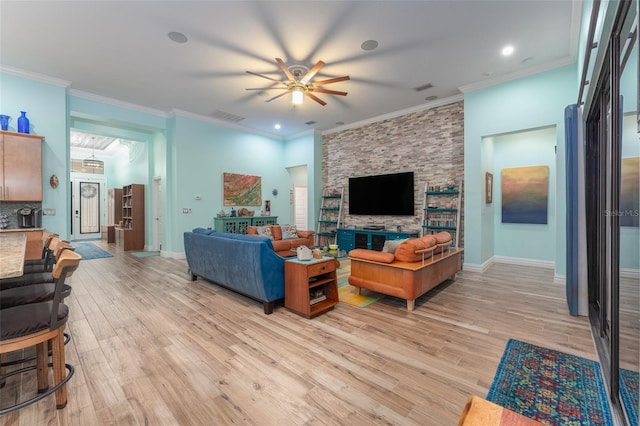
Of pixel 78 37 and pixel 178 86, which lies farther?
pixel 178 86

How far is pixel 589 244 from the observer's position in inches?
119

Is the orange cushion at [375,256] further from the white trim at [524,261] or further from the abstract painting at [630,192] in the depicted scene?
the white trim at [524,261]

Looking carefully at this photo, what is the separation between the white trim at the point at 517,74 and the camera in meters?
4.15

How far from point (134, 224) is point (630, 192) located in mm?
9811

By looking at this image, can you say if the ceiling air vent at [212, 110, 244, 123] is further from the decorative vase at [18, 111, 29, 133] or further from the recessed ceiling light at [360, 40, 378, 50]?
the recessed ceiling light at [360, 40, 378, 50]

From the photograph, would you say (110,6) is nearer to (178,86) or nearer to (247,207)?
(178,86)

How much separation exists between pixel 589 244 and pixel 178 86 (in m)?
6.76

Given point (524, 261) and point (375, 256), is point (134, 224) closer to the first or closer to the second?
point (375, 256)

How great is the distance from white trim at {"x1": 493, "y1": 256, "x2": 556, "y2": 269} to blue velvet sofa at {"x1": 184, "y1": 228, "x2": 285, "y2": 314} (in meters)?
5.06

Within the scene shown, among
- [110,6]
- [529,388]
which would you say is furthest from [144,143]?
[529,388]

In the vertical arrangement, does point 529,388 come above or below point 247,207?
below

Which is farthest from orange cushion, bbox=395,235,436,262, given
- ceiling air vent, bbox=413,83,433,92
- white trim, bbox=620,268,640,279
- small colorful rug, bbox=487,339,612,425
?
ceiling air vent, bbox=413,83,433,92

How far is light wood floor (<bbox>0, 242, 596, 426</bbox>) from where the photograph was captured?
1688 mm

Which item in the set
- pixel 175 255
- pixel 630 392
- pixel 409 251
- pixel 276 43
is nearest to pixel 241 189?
pixel 175 255
